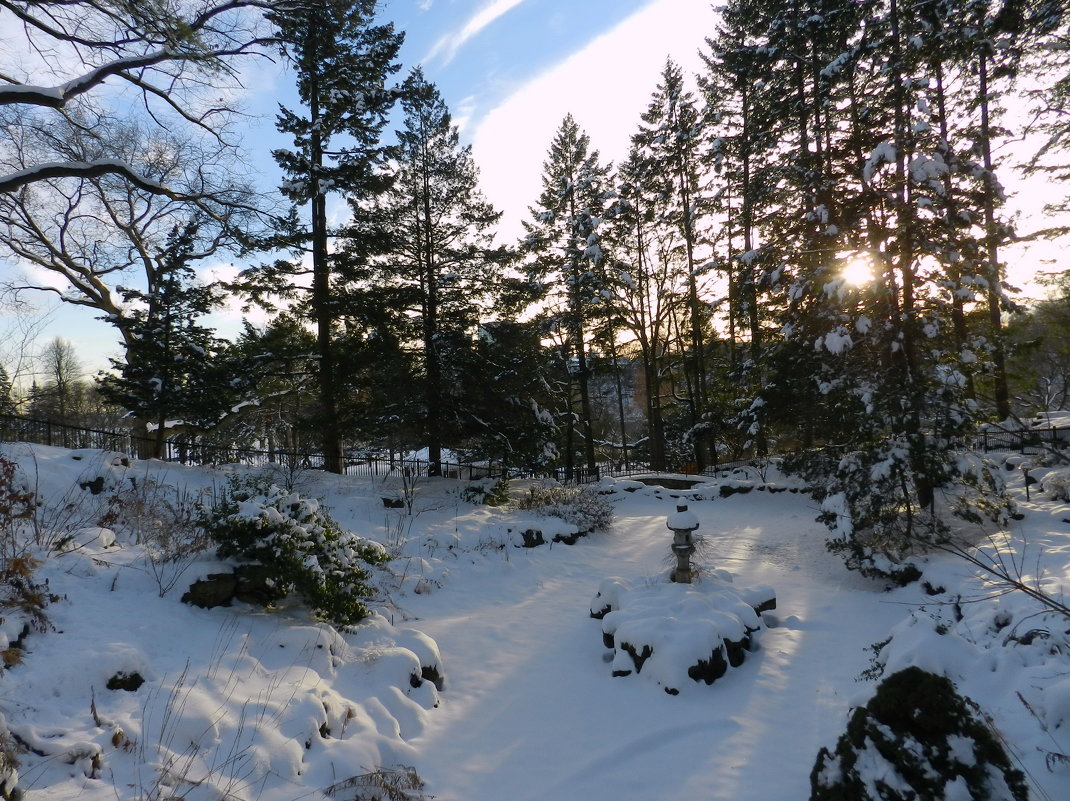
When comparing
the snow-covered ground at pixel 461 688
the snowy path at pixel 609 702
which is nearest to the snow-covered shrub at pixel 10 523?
the snow-covered ground at pixel 461 688

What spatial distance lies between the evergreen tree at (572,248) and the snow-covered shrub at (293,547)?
12.7 meters

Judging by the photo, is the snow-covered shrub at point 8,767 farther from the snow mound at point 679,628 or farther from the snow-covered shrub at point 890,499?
the snow-covered shrub at point 890,499

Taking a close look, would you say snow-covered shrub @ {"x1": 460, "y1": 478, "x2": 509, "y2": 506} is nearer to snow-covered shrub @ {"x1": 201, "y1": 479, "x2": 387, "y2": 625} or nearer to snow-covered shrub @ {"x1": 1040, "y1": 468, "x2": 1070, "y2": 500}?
snow-covered shrub @ {"x1": 201, "y1": 479, "x2": 387, "y2": 625}

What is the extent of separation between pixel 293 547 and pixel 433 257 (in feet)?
38.6

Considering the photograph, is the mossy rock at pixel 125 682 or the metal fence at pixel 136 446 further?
the metal fence at pixel 136 446

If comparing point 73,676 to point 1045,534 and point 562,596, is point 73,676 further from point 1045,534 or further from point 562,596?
point 1045,534

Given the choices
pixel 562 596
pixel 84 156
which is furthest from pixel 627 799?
pixel 84 156

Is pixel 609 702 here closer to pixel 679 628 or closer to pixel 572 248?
pixel 679 628

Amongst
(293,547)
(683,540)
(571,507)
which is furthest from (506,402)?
(293,547)

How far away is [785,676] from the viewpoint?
5.47 metres

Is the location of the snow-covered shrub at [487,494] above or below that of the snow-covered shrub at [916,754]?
above

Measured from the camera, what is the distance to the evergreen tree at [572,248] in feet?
65.1

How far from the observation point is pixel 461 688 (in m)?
5.52

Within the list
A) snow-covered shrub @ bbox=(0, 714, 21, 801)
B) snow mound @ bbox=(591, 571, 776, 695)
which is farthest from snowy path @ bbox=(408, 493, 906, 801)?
snow-covered shrub @ bbox=(0, 714, 21, 801)
